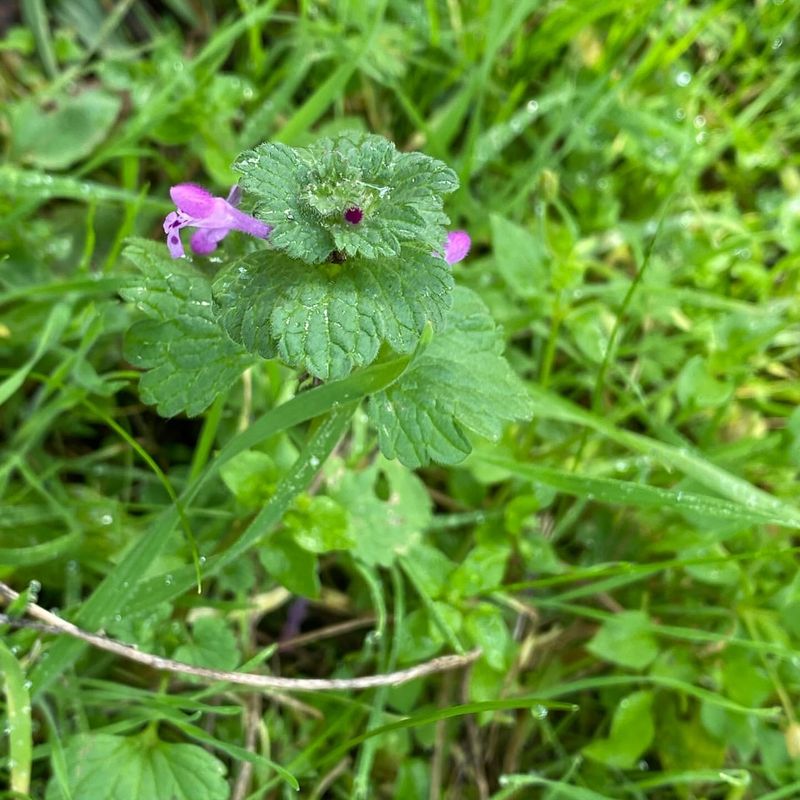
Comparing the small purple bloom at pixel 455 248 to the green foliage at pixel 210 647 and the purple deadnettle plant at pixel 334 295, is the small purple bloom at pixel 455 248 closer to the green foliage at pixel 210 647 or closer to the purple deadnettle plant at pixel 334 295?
the purple deadnettle plant at pixel 334 295

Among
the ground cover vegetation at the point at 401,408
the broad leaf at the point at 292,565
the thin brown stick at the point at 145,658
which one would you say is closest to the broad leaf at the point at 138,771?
the ground cover vegetation at the point at 401,408

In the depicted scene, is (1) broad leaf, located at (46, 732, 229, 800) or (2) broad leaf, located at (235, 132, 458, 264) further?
(1) broad leaf, located at (46, 732, 229, 800)

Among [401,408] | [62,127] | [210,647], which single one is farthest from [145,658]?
[62,127]

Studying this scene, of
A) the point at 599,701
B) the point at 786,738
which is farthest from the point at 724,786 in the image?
the point at 599,701

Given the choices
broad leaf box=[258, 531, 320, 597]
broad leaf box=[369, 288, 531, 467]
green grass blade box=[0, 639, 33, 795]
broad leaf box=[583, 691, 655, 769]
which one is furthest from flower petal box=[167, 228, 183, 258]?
broad leaf box=[583, 691, 655, 769]

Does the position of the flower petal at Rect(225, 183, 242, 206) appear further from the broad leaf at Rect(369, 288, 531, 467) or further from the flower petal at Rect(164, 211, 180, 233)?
the broad leaf at Rect(369, 288, 531, 467)

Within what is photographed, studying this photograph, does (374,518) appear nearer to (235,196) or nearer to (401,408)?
(401,408)

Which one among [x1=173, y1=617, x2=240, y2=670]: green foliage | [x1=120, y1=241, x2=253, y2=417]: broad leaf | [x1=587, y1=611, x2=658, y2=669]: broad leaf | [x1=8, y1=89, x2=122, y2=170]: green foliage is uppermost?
[x1=120, y1=241, x2=253, y2=417]: broad leaf
